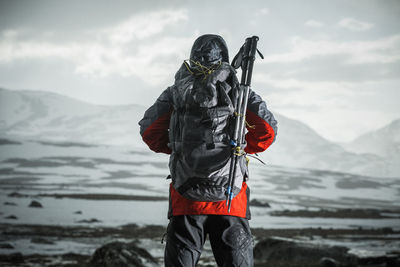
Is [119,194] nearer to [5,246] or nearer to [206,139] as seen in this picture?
[5,246]

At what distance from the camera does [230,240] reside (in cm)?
253

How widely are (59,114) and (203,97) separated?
208 meters

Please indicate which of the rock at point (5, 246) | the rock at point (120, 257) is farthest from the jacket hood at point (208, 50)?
the rock at point (5, 246)

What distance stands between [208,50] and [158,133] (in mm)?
737

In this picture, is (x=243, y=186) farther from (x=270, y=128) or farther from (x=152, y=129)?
(x=152, y=129)

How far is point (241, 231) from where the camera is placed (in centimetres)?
256

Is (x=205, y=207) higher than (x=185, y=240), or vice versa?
(x=205, y=207)

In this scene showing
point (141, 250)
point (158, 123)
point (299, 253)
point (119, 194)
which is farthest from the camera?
point (119, 194)

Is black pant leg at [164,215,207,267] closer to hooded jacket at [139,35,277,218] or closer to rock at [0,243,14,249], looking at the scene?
hooded jacket at [139,35,277,218]

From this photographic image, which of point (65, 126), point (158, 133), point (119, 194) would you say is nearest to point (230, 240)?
point (158, 133)

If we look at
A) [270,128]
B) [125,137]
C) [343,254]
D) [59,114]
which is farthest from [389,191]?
[59,114]

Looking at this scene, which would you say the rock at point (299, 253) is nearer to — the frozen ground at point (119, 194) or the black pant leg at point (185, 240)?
the frozen ground at point (119, 194)

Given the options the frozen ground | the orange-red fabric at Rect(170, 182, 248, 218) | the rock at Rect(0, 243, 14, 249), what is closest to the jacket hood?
the orange-red fabric at Rect(170, 182, 248, 218)

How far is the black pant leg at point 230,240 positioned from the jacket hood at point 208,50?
1.14 m
